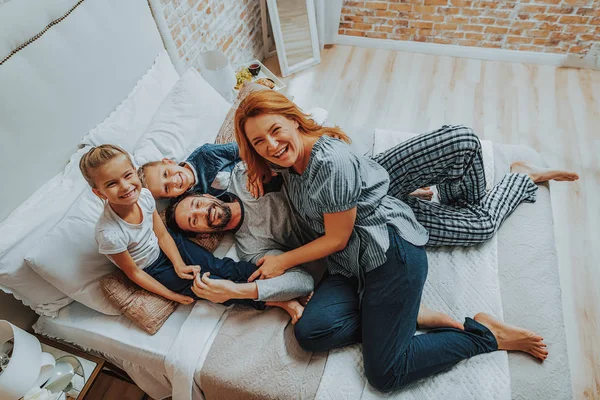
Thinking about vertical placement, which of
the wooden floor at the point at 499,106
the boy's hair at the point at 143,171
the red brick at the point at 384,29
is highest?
the boy's hair at the point at 143,171

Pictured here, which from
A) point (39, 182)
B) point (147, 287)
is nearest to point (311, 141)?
point (147, 287)

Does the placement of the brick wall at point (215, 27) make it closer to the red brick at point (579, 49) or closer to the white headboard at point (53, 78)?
the white headboard at point (53, 78)

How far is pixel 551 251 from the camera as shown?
4.78 feet

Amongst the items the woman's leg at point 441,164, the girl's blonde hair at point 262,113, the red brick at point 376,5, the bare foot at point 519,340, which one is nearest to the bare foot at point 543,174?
the woman's leg at point 441,164

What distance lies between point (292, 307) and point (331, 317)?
0.48 feet

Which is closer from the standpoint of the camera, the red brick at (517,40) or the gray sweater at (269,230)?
the gray sweater at (269,230)

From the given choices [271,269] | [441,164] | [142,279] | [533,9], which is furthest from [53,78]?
[533,9]

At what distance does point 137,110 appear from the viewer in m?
1.62

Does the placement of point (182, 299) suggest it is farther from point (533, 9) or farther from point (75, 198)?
point (533, 9)

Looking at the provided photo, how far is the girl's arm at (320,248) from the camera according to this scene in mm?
1236

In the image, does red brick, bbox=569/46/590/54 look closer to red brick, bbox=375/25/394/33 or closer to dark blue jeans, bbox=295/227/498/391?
red brick, bbox=375/25/394/33

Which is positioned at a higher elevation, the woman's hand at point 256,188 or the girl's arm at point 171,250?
the woman's hand at point 256,188

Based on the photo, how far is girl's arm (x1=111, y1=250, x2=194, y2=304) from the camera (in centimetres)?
124

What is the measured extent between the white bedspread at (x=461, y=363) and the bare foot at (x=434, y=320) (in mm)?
53
